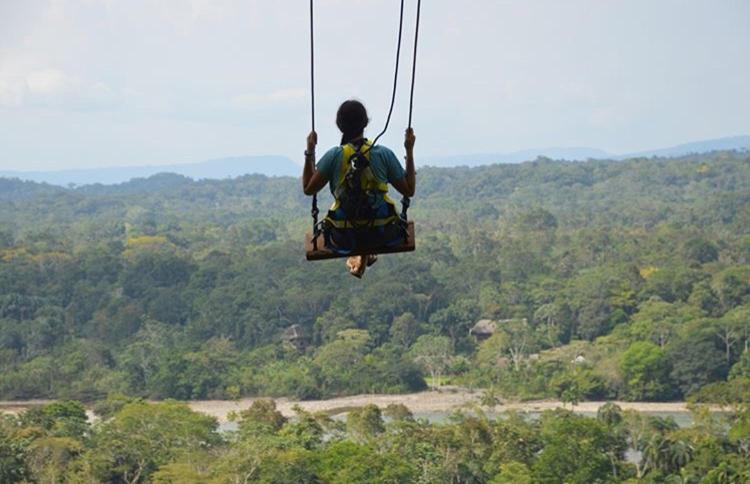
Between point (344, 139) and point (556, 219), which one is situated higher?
point (344, 139)

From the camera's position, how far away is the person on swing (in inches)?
295

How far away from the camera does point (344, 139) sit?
7609mm

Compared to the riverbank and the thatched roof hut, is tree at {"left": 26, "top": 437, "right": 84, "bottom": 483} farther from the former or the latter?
the thatched roof hut

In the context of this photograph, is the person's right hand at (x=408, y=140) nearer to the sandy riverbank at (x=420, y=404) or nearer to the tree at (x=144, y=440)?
the tree at (x=144, y=440)

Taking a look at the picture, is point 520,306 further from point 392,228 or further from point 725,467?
point 392,228

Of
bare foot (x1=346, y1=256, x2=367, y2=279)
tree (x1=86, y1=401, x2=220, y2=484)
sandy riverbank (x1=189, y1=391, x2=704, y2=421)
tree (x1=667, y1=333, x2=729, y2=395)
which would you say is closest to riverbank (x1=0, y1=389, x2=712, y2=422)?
sandy riverbank (x1=189, y1=391, x2=704, y2=421)

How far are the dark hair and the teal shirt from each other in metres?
0.10

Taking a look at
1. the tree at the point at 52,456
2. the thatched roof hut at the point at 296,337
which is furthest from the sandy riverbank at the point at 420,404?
the tree at the point at 52,456

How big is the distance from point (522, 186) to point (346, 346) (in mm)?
67999

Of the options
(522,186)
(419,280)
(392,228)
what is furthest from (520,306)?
(522,186)

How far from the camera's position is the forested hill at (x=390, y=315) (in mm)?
40281

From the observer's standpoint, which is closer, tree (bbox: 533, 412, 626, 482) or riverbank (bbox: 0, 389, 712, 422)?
tree (bbox: 533, 412, 626, 482)

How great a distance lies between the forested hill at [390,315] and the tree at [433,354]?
0.06 m

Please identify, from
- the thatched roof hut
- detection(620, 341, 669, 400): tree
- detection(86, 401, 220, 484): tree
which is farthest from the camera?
the thatched roof hut
